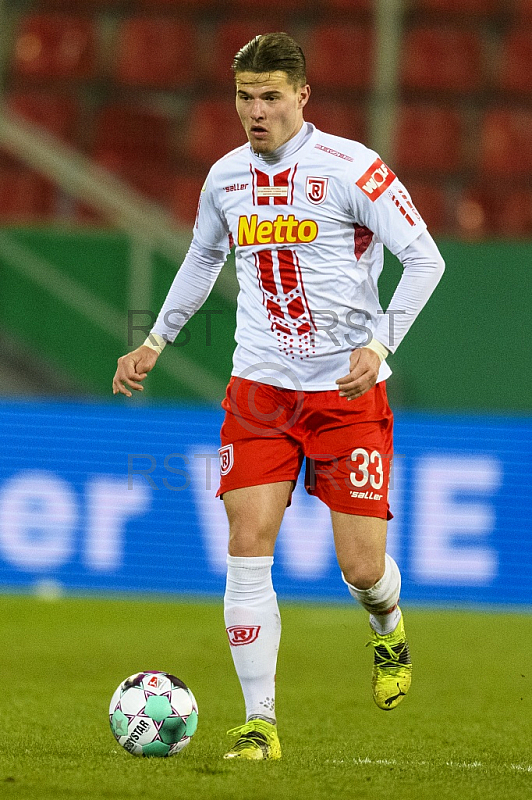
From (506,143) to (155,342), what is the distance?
25.1ft

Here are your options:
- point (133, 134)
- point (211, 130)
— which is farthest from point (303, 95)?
point (211, 130)

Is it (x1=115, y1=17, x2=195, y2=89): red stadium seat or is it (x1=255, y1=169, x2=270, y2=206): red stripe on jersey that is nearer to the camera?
(x1=255, y1=169, x2=270, y2=206): red stripe on jersey

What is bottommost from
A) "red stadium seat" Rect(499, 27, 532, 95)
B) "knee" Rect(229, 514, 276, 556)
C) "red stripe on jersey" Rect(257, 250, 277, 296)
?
"knee" Rect(229, 514, 276, 556)

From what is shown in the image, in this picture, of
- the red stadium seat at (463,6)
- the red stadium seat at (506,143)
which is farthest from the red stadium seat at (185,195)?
the red stadium seat at (463,6)

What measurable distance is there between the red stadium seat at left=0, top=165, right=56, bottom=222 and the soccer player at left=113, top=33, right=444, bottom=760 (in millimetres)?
4900

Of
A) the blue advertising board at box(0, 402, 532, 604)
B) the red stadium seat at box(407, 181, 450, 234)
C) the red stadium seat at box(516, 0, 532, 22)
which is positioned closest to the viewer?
the blue advertising board at box(0, 402, 532, 604)

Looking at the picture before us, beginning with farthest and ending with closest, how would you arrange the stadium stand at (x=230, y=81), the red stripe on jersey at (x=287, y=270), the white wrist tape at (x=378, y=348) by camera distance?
1. the stadium stand at (x=230, y=81)
2. the red stripe on jersey at (x=287, y=270)
3. the white wrist tape at (x=378, y=348)

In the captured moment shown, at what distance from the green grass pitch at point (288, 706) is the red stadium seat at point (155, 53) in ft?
18.5

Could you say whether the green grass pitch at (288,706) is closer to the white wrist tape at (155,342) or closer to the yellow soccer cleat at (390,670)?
the yellow soccer cleat at (390,670)

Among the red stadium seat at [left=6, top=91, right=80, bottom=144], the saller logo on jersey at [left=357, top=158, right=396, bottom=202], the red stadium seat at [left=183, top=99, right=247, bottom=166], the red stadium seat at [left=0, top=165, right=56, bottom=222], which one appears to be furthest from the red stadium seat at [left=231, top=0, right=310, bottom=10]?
the saller logo on jersey at [left=357, top=158, right=396, bottom=202]

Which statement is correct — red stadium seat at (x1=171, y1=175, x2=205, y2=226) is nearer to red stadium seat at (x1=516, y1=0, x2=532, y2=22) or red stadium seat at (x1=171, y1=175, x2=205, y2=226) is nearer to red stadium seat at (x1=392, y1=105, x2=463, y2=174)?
red stadium seat at (x1=392, y1=105, x2=463, y2=174)

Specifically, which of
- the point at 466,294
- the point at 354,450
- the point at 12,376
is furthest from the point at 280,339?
the point at 12,376

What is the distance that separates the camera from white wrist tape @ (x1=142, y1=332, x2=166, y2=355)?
4480 millimetres

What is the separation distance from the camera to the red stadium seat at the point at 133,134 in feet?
37.0
